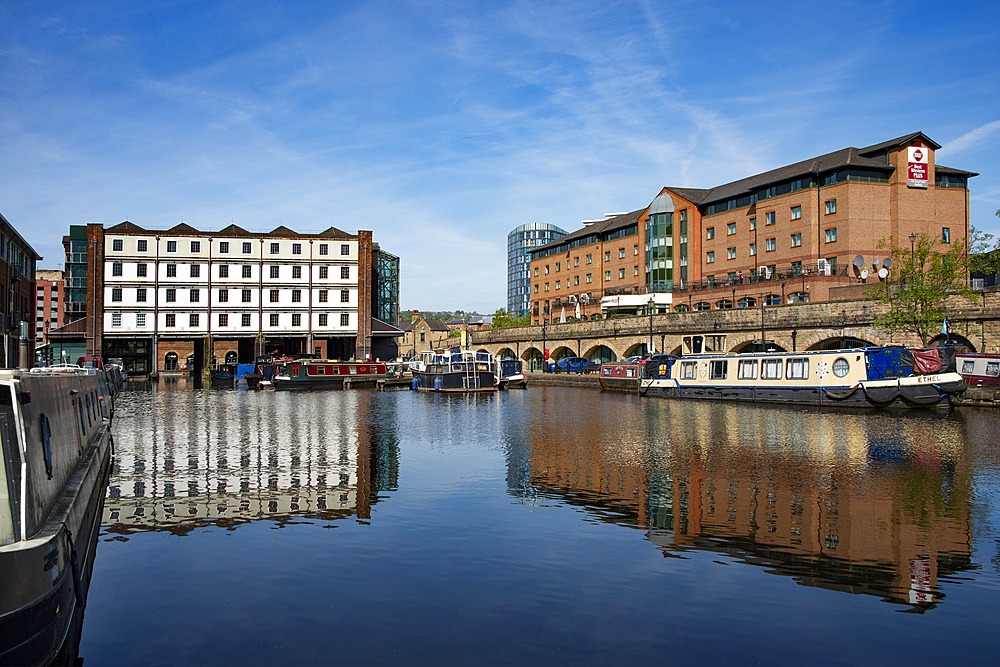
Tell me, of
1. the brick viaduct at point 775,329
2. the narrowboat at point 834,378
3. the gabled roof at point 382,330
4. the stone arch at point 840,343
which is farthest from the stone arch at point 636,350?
the gabled roof at point 382,330

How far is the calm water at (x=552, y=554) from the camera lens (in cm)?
785

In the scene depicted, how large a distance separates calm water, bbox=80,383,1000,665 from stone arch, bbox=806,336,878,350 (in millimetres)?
24247

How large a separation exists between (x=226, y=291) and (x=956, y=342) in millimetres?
68956

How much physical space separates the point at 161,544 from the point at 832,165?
5757cm

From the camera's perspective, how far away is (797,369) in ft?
125

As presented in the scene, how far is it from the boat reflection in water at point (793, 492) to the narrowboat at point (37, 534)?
815cm

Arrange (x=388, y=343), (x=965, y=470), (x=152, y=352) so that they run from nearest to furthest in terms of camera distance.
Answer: (x=965, y=470)
(x=152, y=352)
(x=388, y=343)

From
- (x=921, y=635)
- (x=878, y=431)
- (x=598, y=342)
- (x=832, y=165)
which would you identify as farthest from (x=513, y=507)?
(x=598, y=342)

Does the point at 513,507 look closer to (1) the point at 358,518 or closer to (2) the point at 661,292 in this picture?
(1) the point at 358,518

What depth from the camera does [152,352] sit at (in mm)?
79562

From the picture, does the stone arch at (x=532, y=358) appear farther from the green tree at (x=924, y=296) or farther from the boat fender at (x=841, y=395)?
the boat fender at (x=841, y=395)

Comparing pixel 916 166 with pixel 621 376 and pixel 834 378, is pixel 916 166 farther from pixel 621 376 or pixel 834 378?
pixel 834 378

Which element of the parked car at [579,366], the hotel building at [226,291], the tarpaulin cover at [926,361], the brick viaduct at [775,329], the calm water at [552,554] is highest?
the hotel building at [226,291]

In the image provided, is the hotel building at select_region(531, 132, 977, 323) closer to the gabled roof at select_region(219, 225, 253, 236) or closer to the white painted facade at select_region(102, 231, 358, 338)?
the white painted facade at select_region(102, 231, 358, 338)
